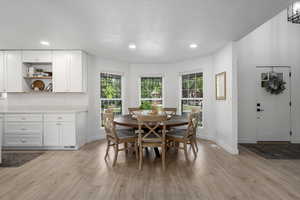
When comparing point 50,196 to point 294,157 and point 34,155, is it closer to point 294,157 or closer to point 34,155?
point 34,155

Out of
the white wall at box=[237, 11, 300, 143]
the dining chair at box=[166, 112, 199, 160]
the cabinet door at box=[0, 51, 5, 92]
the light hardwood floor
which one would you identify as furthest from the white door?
the cabinet door at box=[0, 51, 5, 92]

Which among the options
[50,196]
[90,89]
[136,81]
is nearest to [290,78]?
[136,81]

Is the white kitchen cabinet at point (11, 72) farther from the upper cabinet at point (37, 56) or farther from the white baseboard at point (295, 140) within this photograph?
the white baseboard at point (295, 140)

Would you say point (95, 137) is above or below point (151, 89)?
below

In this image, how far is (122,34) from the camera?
3176 millimetres

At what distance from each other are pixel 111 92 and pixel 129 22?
9.54ft

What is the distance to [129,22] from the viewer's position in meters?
2.67

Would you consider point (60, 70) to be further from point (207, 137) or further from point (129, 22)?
point (207, 137)

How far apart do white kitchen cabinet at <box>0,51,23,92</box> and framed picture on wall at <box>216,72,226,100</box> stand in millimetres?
5275

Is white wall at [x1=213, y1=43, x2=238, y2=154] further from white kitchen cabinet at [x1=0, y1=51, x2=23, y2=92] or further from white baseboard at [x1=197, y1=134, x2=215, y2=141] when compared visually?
white kitchen cabinet at [x1=0, y1=51, x2=23, y2=92]

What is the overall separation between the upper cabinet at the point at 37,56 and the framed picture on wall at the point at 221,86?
14.9ft

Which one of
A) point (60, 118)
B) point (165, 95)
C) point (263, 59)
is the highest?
point (263, 59)

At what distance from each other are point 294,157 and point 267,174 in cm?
132

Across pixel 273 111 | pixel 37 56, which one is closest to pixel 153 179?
pixel 273 111
